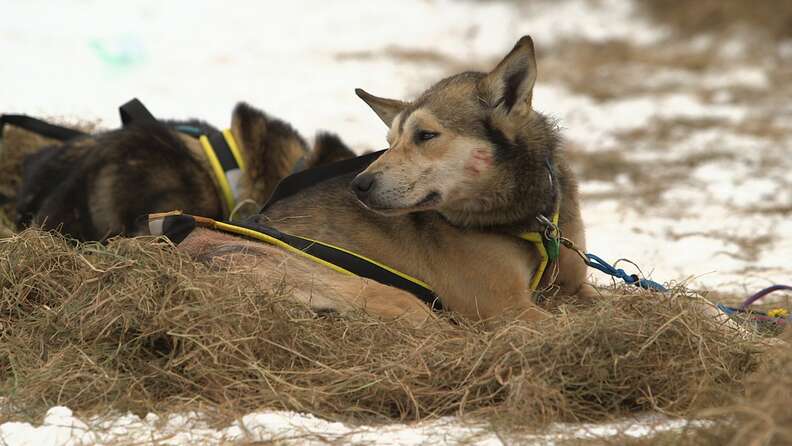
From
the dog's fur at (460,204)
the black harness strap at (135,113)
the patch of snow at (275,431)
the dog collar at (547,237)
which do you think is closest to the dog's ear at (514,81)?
the dog's fur at (460,204)

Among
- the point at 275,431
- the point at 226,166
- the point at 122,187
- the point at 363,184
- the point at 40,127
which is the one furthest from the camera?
the point at 40,127

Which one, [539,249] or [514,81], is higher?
[514,81]

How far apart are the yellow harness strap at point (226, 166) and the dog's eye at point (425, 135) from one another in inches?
69.2

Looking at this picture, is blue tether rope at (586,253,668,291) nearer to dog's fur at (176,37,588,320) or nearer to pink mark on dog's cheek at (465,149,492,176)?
dog's fur at (176,37,588,320)

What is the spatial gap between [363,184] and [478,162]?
563 mm

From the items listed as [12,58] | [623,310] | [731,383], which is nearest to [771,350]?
[731,383]

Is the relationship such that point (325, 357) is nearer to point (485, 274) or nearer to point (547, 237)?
point (485, 274)

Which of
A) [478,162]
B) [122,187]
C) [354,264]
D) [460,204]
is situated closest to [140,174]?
[122,187]

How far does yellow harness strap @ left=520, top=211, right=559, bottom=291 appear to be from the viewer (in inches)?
166

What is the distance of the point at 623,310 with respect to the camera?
3.63 metres

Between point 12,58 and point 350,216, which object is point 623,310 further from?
point 12,58

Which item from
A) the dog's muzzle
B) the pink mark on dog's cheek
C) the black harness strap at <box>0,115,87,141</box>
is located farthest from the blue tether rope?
the black harness strap at <box>0,115,87,141</box>

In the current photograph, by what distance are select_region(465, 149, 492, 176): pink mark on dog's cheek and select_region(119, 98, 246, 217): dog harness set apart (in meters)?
1.94

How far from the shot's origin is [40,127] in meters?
6.38
